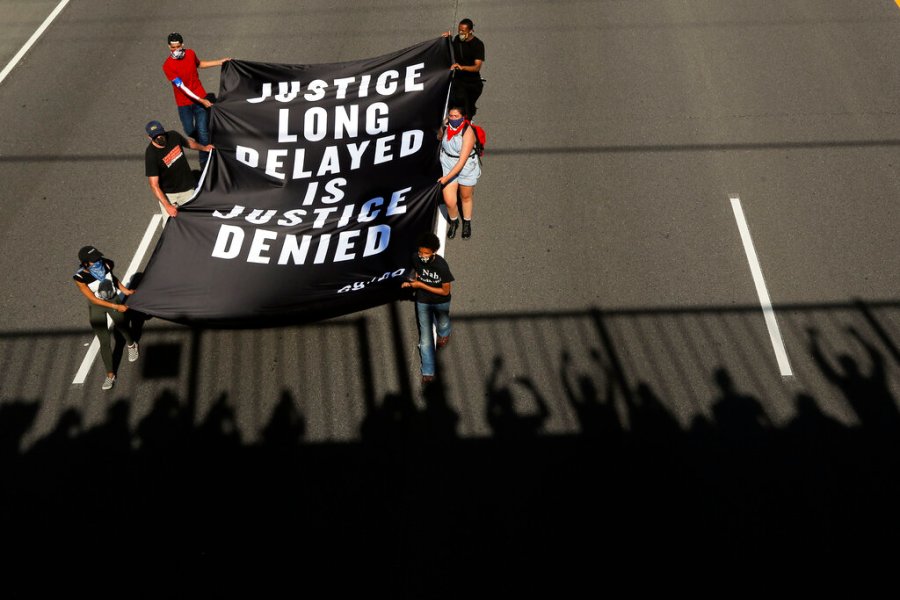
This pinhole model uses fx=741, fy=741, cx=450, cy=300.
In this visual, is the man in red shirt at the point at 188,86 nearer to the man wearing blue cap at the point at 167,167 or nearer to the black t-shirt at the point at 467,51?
the man wearing blue cap at the point at 167,167

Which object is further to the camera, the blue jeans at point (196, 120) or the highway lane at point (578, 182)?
the blue jeans at point (196, 120)

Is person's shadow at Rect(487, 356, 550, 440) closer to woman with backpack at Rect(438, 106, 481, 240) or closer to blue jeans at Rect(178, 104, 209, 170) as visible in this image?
woman with backpack at Rect(438, 106, 481, 240)

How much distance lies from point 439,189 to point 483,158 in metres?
2.84

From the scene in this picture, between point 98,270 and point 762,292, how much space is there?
7200 mm

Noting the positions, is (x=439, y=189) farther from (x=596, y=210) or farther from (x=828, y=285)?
(x=828, y=285)

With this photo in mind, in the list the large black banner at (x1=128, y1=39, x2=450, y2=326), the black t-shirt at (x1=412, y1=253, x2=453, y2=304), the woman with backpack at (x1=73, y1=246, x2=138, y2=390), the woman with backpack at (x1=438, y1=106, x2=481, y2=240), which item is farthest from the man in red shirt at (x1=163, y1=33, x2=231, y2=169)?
the black t-shirt at (x1=412, y1=253, x2=453, y2=304)

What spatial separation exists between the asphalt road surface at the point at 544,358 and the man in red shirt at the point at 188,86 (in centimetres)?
112

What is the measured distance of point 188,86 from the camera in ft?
33.1

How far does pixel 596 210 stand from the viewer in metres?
9.70

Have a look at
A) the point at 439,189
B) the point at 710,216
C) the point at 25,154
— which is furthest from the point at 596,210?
the point at 25,154

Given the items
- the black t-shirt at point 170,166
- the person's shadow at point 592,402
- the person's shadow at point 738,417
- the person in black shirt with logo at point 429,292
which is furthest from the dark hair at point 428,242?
the black t-shirt at point 170,166

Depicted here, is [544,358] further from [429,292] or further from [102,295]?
[102,295]

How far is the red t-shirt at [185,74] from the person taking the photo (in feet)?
32.7

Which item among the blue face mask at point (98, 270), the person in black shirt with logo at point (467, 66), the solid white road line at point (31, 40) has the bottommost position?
the blue face mask at point (98, 270)
